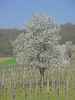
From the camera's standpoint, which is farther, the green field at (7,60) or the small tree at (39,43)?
the green field at (7,60)

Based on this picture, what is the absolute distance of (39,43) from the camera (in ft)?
22.9

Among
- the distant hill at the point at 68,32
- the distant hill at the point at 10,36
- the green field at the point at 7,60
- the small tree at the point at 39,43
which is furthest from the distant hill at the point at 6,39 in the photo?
the distant hill at the point at 68,32

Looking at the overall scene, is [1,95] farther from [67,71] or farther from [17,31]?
[17,31]

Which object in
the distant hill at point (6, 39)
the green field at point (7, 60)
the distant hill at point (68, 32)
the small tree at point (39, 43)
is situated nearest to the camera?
the small tree at point (39, 43)

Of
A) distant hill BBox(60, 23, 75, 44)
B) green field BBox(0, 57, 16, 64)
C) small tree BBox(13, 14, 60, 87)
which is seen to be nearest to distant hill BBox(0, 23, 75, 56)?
distant hill BBox(60, 23, 75, 44)

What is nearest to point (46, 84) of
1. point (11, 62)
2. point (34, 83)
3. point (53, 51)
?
point (34, 83)

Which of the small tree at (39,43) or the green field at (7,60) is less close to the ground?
the small tree at (39,43)

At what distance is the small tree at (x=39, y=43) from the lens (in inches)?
275

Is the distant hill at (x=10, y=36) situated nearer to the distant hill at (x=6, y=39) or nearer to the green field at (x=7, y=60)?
the distant hill at (x=6, y=39)

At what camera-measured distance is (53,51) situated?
7164mm

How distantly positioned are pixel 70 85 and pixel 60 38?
3.19m

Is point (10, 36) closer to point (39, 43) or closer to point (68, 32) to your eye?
point (39, 43)

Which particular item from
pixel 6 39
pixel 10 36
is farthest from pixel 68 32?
pixel 6 39

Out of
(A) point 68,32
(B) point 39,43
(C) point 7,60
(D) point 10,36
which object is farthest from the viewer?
(A) point 68,32
